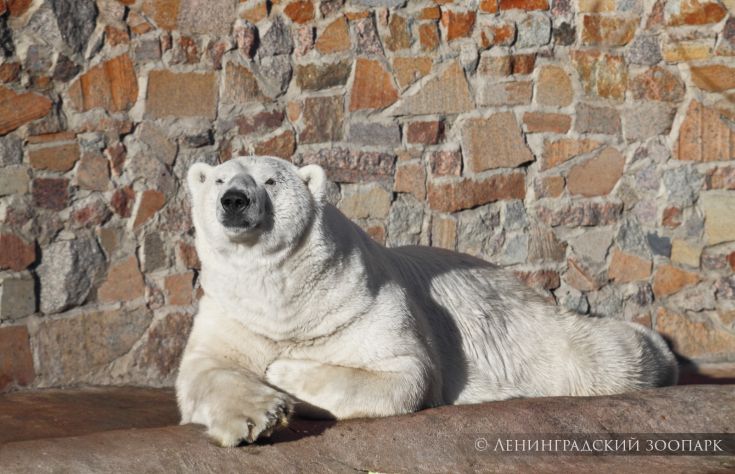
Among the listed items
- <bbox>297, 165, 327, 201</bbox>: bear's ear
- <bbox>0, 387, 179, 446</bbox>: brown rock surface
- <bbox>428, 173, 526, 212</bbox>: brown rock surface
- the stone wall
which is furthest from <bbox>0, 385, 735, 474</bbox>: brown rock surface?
<bbox>428, 173, 526, 212</bbox>: brown rock surface

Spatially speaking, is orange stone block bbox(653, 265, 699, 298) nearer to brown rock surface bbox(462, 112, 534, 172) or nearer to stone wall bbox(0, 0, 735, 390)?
stone wall bbox(0, 0, 735, 390)

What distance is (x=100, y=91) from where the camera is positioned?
16.5 feet

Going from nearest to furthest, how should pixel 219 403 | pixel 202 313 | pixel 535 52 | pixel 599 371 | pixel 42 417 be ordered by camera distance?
pixel 219 403, pixel 202 313, pixel 42 417, pixel 599 371, pixel 535 52

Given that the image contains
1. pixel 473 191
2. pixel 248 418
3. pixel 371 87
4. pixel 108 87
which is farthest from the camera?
pixel 473 191

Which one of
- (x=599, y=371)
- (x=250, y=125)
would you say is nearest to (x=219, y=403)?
(x=599, y=371)

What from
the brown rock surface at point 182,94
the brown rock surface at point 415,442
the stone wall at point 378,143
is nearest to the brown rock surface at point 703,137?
the stone wall at point 378,143

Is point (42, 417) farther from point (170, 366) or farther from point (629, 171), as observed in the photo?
point (629, 171)

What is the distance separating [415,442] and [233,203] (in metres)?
1.01

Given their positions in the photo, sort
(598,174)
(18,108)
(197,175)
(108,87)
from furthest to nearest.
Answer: (598,174), (108,87), (18,108), (197,175)

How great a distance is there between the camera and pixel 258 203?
3262 mm

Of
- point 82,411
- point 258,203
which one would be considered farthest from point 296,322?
point 82,411

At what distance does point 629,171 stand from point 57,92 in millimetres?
3323

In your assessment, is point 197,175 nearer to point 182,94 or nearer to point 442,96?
point 182,94

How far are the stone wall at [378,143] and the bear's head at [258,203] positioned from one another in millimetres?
1675
